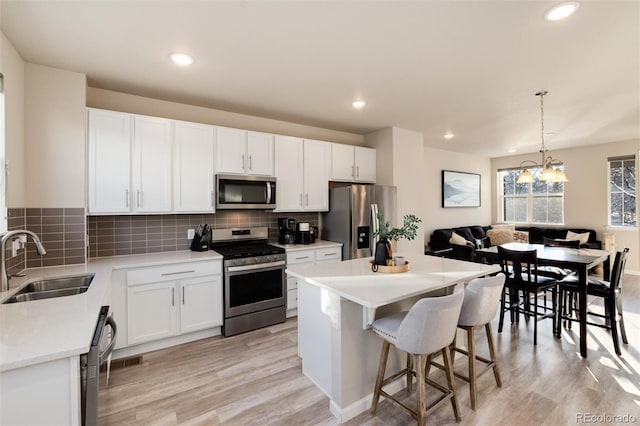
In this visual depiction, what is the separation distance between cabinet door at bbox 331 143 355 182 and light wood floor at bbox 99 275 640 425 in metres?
2.32

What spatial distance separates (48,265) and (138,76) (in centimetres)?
181

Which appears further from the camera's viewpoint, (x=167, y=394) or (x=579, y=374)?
(x=579, y=374)

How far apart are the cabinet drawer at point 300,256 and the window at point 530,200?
578 cm

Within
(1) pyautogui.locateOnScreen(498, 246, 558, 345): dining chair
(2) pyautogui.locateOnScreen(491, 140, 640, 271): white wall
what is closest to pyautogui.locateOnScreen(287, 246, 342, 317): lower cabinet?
(1) pyautogui.locateOnScreen(498, 246, 558, 345): dining chair

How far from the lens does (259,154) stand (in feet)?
11.8

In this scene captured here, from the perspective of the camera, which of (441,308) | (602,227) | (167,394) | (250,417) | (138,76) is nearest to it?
(441,308)

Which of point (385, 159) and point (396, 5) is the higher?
point (396, 5)

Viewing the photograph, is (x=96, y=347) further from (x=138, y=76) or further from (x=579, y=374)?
(x=579, y=374)

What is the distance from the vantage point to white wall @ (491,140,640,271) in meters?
5.64

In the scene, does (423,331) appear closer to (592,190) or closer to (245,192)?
(245,192)

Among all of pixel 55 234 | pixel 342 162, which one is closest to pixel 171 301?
pixel 55 234

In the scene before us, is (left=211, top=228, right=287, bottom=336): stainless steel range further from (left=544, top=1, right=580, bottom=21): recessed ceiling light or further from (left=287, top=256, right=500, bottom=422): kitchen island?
(left=544, top=1, right=580, bottom=21): recessed ceiling light

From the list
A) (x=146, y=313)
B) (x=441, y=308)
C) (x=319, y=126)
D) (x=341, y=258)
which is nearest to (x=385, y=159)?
(x=319, y=126)

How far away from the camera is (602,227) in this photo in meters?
5.92
